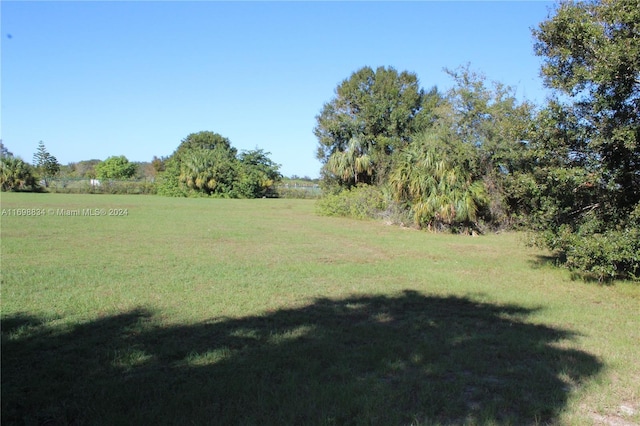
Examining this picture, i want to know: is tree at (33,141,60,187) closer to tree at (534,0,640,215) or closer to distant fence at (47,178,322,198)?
distant fence at (47,178,322,198)

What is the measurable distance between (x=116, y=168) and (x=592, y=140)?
8134 centimetres

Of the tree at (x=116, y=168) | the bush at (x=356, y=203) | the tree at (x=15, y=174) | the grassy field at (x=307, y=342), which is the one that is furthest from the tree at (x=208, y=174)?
the grassy field at (x=307, y=342)

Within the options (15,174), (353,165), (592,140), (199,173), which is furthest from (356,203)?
(15,174)

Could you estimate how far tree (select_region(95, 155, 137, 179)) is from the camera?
258ft

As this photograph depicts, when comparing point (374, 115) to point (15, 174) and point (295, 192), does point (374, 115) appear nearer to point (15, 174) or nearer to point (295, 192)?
point (295, 192)

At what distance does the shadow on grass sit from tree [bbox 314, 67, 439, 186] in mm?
21356

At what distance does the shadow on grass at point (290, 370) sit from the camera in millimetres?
3365

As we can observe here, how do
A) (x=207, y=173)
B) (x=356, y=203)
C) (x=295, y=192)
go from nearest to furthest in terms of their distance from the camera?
(x=356, y=203), (x=207, y=173), (x=295, y=192)

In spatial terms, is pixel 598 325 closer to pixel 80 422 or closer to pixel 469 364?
pixel 469 364

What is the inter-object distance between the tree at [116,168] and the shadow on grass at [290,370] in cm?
7976

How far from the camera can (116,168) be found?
7856 centimetres

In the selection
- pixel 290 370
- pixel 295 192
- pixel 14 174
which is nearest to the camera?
pixel 290 370

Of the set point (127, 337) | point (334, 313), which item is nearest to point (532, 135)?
point (334, 313)

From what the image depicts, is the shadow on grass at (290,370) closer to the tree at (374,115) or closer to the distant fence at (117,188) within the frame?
the tree at (374,115)
